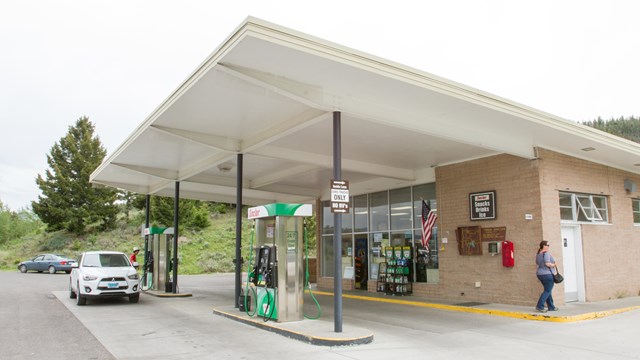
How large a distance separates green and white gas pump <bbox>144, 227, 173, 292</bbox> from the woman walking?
477 inches

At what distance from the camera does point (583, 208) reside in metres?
13.6

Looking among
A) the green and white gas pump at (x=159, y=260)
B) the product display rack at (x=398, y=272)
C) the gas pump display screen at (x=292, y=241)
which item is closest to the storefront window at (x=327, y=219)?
the product display rack at (x=398, y=272)

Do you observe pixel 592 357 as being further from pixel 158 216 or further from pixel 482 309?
pixel 158 216

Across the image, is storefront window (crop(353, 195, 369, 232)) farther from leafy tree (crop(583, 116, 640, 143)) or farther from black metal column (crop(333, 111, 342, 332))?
leafy tree (crop(583, 116, 640, 143))

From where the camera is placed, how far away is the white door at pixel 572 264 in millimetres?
12758

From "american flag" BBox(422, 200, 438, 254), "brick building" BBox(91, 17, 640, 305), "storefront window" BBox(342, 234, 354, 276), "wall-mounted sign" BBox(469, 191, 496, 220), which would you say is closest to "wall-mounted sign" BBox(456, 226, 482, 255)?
"brick building" BBox(91, 17, 640, 305)

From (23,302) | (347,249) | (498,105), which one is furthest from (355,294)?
(23,302)

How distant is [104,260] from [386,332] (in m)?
9.22

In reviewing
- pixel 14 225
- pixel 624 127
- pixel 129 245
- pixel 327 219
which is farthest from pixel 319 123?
pixel 624 127

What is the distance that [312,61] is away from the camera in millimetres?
7480

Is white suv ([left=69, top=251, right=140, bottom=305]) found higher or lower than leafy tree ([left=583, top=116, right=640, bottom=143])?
lower

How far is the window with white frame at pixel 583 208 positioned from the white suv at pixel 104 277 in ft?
40.3

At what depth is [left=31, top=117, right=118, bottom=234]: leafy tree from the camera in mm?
40562

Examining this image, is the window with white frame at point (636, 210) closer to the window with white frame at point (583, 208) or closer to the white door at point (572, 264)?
the window with white frame at point (583, 208)
